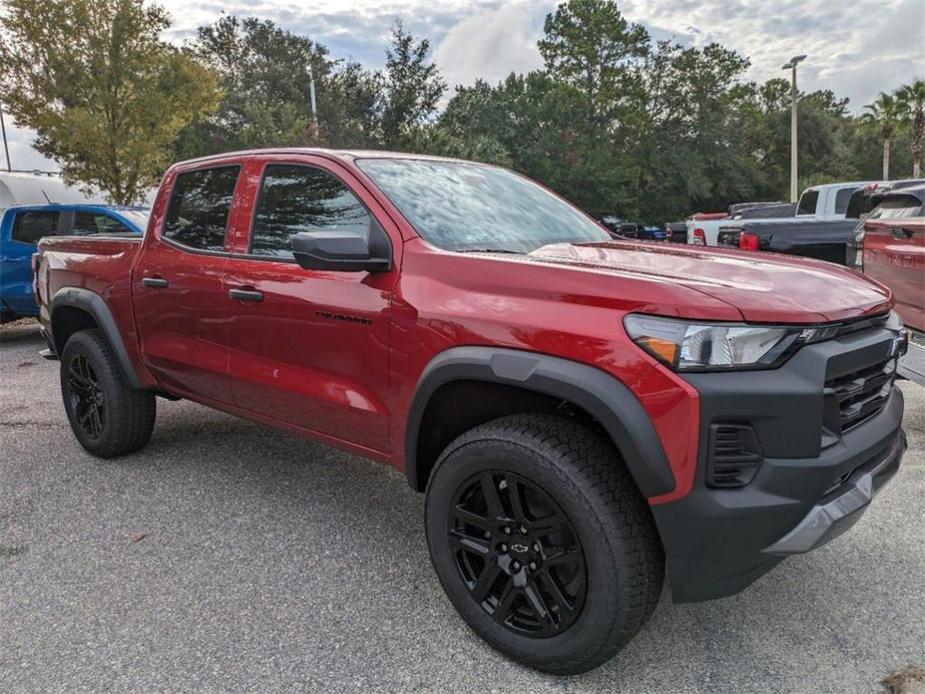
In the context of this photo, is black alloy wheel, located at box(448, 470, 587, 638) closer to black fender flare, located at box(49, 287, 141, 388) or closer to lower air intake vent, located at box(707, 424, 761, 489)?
lower air intake vent, located at box(707, 424, 761, 489)

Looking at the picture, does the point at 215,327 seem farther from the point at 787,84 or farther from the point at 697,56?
the point at 787,84

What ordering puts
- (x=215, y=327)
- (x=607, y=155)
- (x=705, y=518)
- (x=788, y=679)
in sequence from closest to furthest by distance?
(x=705, y=518), (x=788, y=679), (x=215, y=327), (x=607, y=155)

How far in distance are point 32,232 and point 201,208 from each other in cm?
684

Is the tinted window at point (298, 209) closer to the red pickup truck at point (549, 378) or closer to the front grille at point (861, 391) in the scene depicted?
the red pickup truck at point (549, 378)

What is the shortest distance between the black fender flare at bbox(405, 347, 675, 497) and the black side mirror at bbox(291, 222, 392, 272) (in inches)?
19.7

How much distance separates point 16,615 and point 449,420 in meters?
1.86

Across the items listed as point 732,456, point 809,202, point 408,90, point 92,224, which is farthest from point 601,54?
point 732,456

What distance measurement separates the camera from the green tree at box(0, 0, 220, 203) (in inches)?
511

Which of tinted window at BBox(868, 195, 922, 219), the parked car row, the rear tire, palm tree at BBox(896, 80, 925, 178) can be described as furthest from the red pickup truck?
palm tree at BBox(896, 80, 925, 178)

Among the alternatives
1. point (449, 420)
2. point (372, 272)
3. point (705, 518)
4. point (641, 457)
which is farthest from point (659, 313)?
point (372, 272)

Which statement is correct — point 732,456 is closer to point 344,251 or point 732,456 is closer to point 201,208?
point 344,251

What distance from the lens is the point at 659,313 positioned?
6.54 ft

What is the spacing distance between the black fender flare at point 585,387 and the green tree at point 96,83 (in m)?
13.7

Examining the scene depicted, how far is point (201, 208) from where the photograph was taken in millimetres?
3783
